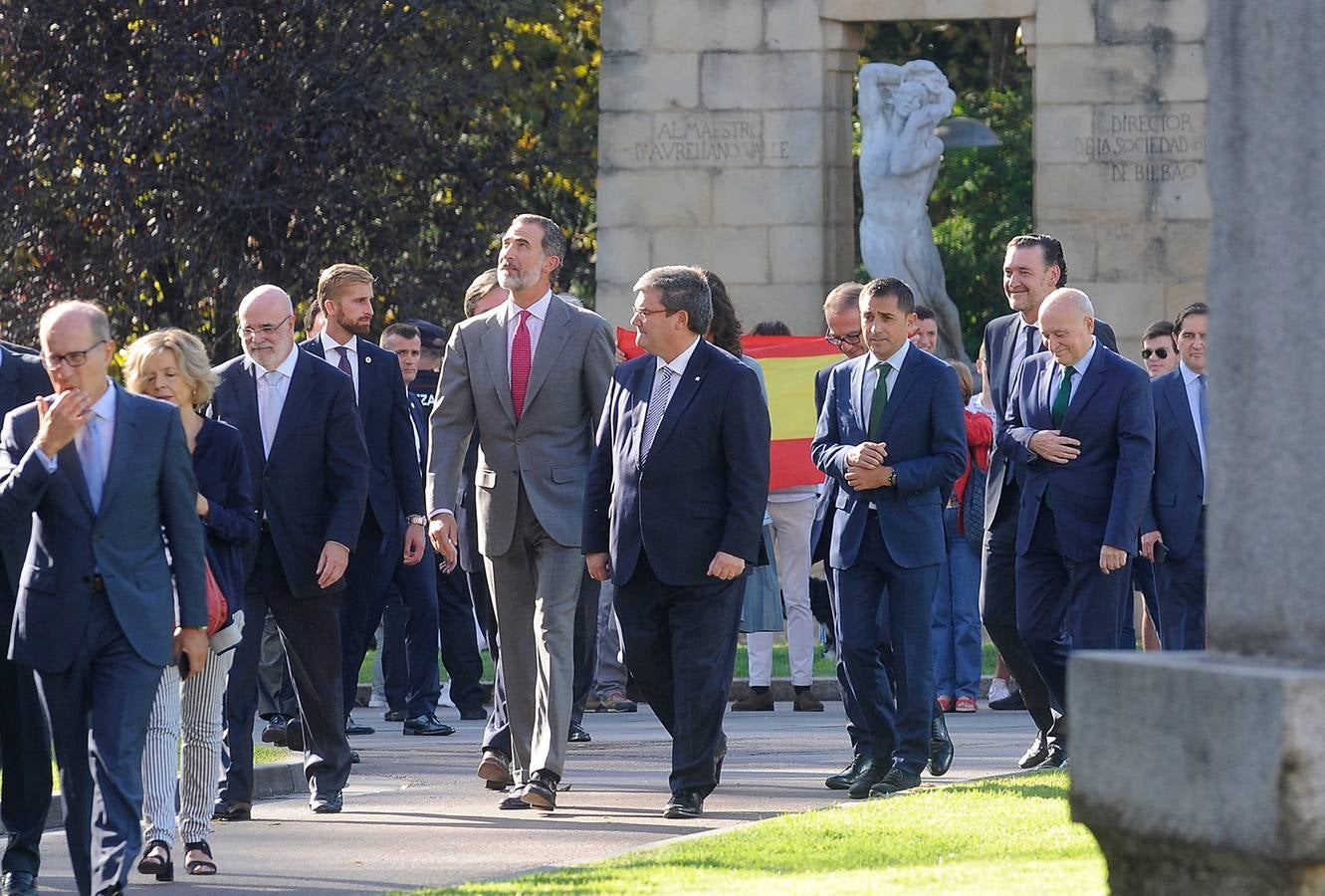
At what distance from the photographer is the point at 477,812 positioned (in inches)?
399

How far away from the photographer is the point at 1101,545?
10.5m

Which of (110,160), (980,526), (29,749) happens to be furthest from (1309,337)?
(110,160)

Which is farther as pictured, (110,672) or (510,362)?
(510,362)

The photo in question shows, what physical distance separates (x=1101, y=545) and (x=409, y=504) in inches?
137

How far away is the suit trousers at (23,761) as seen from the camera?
8195 mm

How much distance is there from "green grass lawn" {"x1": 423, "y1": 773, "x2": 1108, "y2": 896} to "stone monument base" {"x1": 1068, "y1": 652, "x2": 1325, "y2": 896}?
5.75 ft

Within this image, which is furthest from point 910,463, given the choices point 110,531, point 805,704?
point 805,704

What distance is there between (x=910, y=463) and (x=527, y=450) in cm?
153

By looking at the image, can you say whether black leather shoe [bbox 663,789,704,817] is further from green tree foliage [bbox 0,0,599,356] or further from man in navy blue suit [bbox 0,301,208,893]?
green tree foliage [bbox 0,0,599,356]

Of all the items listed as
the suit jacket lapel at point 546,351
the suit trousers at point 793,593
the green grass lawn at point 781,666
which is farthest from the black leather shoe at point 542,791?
the green grass lawn at point 781,666

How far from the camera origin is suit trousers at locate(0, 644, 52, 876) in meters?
8.20

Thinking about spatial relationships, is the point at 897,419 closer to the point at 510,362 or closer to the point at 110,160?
the point at 510,362

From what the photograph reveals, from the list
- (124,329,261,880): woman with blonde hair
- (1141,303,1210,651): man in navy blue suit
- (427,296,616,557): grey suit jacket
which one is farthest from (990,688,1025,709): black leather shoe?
(124,329,261,880): woman with blonde hair

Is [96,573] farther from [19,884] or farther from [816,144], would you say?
[816,144]
